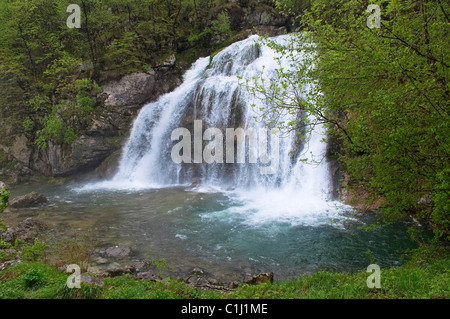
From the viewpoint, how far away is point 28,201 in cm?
1477

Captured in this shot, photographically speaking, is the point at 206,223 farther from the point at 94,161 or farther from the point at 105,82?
the point at 105,82

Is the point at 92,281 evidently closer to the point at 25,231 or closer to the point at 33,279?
the point at 33,279

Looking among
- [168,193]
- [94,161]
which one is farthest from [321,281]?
[94,161]

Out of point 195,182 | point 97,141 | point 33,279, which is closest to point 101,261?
point 33,279

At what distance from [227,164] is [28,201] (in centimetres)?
1117

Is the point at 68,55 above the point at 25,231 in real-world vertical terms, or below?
above

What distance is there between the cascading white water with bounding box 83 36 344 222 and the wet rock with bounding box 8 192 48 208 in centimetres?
440

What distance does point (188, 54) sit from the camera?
25.4m

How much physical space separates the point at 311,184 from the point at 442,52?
9573mm

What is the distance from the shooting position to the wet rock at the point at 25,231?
9852mm

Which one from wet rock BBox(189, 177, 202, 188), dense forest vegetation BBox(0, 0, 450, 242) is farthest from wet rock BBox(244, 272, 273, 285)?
wet rock BBox(189, 177, 202, 188)

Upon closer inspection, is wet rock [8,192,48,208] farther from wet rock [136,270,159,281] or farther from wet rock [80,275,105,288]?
wet rock [80,275,105,288]

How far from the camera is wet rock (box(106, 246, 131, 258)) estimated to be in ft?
30.2

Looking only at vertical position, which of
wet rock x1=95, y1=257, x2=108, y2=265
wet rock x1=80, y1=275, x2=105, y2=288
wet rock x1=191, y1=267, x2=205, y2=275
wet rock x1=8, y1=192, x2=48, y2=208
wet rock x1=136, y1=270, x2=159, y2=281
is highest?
wet rock x1=80, y1=275, x2=105, y2=288
